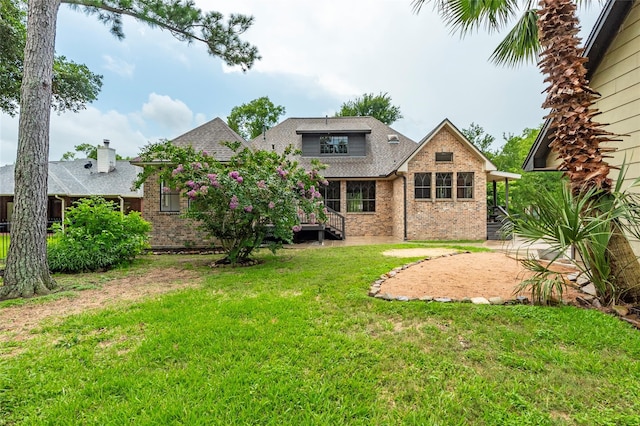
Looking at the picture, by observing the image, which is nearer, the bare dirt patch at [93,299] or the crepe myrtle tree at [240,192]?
the bare dirt patch at [93,299]

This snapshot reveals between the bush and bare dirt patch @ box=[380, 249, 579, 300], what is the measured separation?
22.3 feet

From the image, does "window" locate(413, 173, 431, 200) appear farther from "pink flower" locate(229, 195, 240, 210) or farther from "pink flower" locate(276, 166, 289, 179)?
"pink flower" locate(229, 195, 240, 210)

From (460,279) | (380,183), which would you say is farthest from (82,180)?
(460,279)

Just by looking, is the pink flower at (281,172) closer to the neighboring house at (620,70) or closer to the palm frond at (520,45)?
the palm frond at (520,45)

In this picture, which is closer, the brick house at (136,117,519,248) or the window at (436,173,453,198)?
the brick house at (136,117,519,248)

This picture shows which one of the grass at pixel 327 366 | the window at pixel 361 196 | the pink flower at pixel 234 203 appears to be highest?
the window at pixel 361 196

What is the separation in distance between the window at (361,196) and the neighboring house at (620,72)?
11.1m

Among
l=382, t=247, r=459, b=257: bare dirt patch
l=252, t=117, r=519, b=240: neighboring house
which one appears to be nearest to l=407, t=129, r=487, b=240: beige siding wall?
l=252, t=117, r=519, b=240: neighboring house

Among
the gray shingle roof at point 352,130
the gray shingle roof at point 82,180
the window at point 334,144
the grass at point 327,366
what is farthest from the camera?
the gray shingle roof at point 82,180

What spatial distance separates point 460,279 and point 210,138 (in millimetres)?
11011

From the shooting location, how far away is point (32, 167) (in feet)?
16.6

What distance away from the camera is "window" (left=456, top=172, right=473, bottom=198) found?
45.9 feet

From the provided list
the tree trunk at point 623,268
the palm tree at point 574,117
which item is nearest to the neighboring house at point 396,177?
Answer: the palm tree at point 574,117

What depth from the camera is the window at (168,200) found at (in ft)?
39.1
